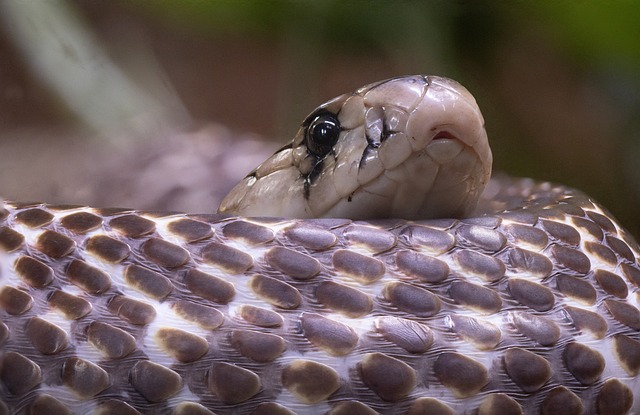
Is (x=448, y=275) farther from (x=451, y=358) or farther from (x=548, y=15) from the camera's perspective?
(x=548, y=15)

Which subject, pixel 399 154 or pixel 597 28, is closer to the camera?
pixel 399 154

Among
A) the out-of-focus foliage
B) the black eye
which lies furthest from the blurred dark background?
the black eye

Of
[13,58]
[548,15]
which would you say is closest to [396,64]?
[548,15]

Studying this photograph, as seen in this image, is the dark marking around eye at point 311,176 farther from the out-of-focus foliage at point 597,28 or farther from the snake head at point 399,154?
the out-of-focus foliage at point 597,28

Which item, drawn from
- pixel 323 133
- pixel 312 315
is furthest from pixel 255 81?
pixel 312 315

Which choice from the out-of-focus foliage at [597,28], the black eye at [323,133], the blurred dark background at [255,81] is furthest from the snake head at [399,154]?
the out-of-focus foliage at [597,28]

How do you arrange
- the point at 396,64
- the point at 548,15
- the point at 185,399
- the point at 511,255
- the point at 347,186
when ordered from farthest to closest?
the point at 396,64
the point at 548,15
the point at 347,186
the point at 511,255
the point at 185,399

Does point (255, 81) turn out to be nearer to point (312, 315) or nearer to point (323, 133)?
point (323, 133)
